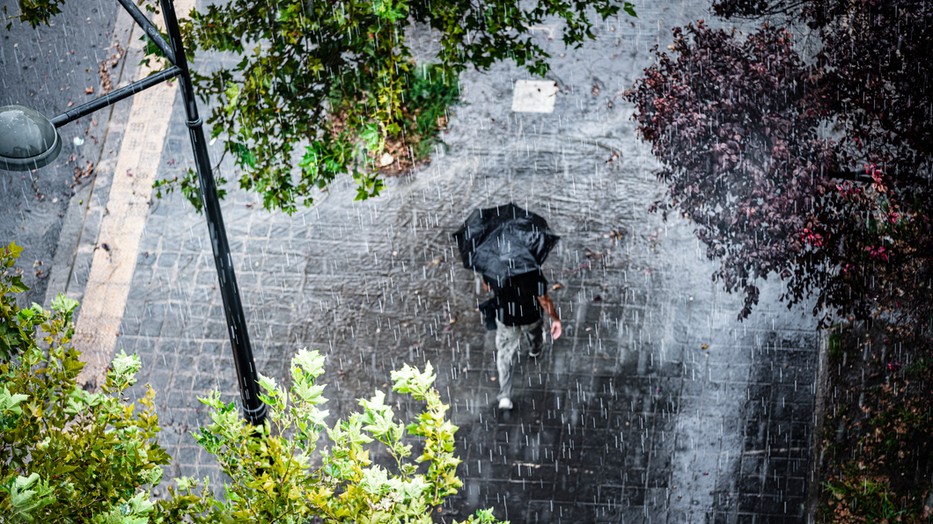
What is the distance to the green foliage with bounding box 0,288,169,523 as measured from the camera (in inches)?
186

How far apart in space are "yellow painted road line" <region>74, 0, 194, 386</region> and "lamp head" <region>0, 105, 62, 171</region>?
17.0 feet

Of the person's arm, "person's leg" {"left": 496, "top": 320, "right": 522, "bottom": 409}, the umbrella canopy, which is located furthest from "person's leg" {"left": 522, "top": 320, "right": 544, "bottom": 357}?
the umbrella canopy

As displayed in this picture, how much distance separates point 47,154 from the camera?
5656 mm

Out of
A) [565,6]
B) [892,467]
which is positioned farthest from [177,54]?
[892,467]

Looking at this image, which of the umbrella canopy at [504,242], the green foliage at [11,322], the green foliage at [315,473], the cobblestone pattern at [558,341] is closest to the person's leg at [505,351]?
the cobblestone pattern at [558,341]

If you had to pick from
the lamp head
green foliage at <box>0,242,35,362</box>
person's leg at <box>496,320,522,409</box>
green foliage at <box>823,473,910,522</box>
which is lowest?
green foliage at <box>823,473,910,522</box>

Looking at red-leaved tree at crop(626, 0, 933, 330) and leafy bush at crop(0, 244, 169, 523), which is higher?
red-leaved tree at crop(626, 0, 933, 330)

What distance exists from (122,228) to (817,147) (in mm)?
7765

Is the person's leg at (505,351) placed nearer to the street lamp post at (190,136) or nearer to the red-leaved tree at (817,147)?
the red-leaved tree at (817,147)

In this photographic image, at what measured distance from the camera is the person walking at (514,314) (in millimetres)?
8766

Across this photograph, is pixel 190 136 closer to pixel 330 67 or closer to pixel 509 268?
pixel 330 67

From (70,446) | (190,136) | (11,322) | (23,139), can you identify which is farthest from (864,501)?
(23,139)

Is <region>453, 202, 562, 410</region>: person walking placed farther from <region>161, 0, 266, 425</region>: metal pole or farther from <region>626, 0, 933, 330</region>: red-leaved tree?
<region>161, 0, 266, 425</region>: metal pole

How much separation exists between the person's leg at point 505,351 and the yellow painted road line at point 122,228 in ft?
13.5
